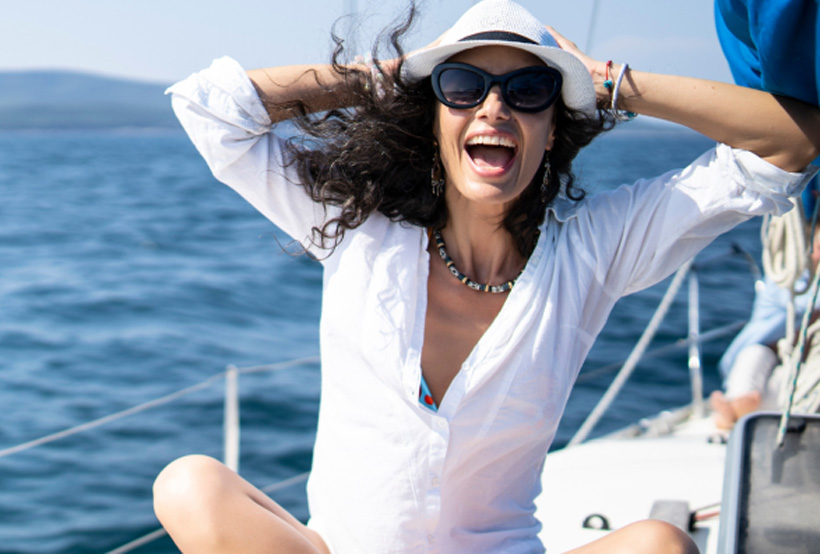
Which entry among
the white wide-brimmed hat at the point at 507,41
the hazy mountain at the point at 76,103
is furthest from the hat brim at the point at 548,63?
the hazy mountain at the point at 76,103

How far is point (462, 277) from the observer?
169 cm

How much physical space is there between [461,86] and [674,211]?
0.45 meters

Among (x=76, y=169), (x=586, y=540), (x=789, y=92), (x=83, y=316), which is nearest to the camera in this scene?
(x=789, y=92)

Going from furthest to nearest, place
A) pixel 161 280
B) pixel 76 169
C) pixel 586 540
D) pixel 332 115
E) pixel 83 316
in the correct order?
pixel 76 169 < pixel 161 280 < pixel 83 316 < pixel 586 540 < pixel 332 115

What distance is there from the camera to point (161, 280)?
10320mm

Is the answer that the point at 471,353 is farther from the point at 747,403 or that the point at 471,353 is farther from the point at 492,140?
the point at 747,403

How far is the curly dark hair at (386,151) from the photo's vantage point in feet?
5.40

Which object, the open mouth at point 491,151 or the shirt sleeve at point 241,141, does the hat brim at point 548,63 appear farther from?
the shirt sleeve at point 241,141

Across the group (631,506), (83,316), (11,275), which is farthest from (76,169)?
(631,506)

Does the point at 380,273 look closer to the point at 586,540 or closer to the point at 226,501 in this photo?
the point at 226,501

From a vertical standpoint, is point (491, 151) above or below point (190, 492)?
above

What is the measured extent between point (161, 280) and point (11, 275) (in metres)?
1.80

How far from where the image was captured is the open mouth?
153cm

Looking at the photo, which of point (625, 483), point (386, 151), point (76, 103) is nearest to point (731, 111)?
point (386, 151)
